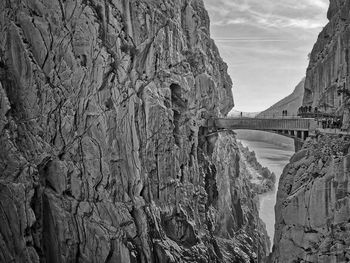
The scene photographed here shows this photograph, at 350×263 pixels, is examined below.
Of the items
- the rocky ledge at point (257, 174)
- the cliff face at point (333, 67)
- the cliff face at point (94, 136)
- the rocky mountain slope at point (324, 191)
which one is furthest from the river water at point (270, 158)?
the rocky mountain slope at point (324, 191)

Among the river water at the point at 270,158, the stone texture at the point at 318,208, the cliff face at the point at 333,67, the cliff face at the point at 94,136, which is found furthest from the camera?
the river water at the point at 270,158

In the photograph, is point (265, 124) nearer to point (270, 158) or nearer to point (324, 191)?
point (324, 191)

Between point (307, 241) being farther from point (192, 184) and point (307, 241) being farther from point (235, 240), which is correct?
point (235, 240)

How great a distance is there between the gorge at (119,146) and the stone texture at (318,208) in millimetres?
67

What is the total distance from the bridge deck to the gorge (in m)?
2.22

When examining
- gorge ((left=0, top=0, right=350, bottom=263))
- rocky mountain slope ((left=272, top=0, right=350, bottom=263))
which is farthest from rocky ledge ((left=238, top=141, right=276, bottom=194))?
rocky mountain slope ((left=272, top=0, right=350, bottom=263))

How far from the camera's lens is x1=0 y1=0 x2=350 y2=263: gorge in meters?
23.8

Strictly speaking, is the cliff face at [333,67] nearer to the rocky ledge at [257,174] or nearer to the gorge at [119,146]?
the gorge at [119,146]

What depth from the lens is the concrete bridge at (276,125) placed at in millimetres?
30508

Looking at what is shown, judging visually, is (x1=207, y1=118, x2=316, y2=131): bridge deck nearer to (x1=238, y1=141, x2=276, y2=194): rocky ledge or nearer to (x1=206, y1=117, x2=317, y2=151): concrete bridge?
(x1=206, y1=117, x2=317, y2=151): concrete bridge

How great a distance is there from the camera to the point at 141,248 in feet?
95.6

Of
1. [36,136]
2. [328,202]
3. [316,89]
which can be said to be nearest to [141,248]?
[36,136]

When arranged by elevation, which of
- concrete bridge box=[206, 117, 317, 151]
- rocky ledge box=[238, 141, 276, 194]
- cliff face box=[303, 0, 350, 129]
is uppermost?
cliff face box=[303, 0, 350, 129]

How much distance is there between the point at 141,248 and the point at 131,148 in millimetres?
7205
